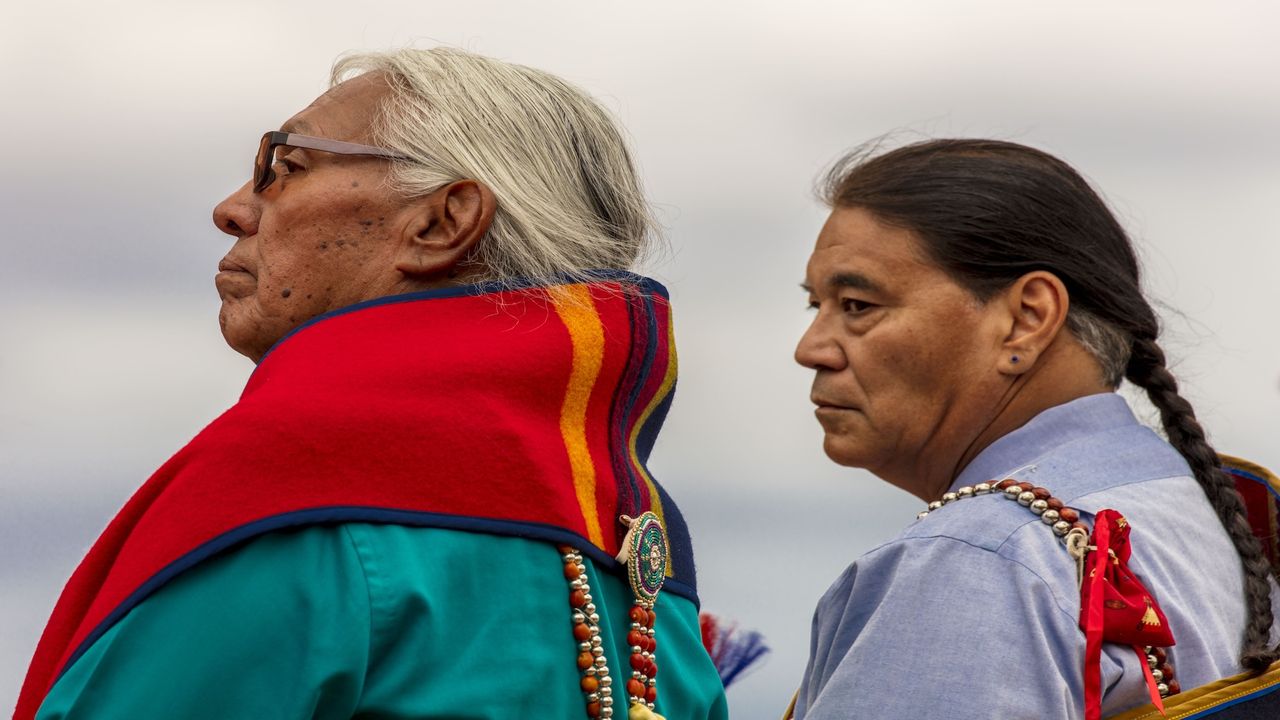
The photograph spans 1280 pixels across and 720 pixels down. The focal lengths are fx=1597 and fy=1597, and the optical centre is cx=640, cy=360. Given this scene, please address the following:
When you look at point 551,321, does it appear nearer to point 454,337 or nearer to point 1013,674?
point 454,337

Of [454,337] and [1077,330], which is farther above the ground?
[1077,330]

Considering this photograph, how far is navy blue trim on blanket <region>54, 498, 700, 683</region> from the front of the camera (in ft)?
6.15

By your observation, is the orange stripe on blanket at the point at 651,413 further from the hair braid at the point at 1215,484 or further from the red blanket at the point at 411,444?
the hair braid at the point at 1215,484

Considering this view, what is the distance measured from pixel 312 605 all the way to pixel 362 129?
98 cm

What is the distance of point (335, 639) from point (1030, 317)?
139 cm

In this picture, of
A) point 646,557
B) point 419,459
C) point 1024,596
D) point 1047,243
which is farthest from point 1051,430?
point 419,459

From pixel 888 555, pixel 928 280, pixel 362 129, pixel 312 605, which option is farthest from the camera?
pixel 928 280

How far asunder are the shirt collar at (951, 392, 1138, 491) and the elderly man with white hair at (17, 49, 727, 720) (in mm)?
536

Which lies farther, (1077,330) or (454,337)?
(1077,330)

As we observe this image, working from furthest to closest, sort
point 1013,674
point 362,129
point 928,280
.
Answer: point 928,280 < point 362,129 < point 1013,674

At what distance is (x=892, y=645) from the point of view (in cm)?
227

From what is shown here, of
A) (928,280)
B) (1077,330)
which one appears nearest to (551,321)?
(928,280)

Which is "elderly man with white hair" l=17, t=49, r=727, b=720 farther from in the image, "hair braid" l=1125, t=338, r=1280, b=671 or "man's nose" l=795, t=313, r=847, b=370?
"hair braid" l=1125, t=338, r=1280, b=671

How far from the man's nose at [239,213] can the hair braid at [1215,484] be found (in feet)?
5.04
